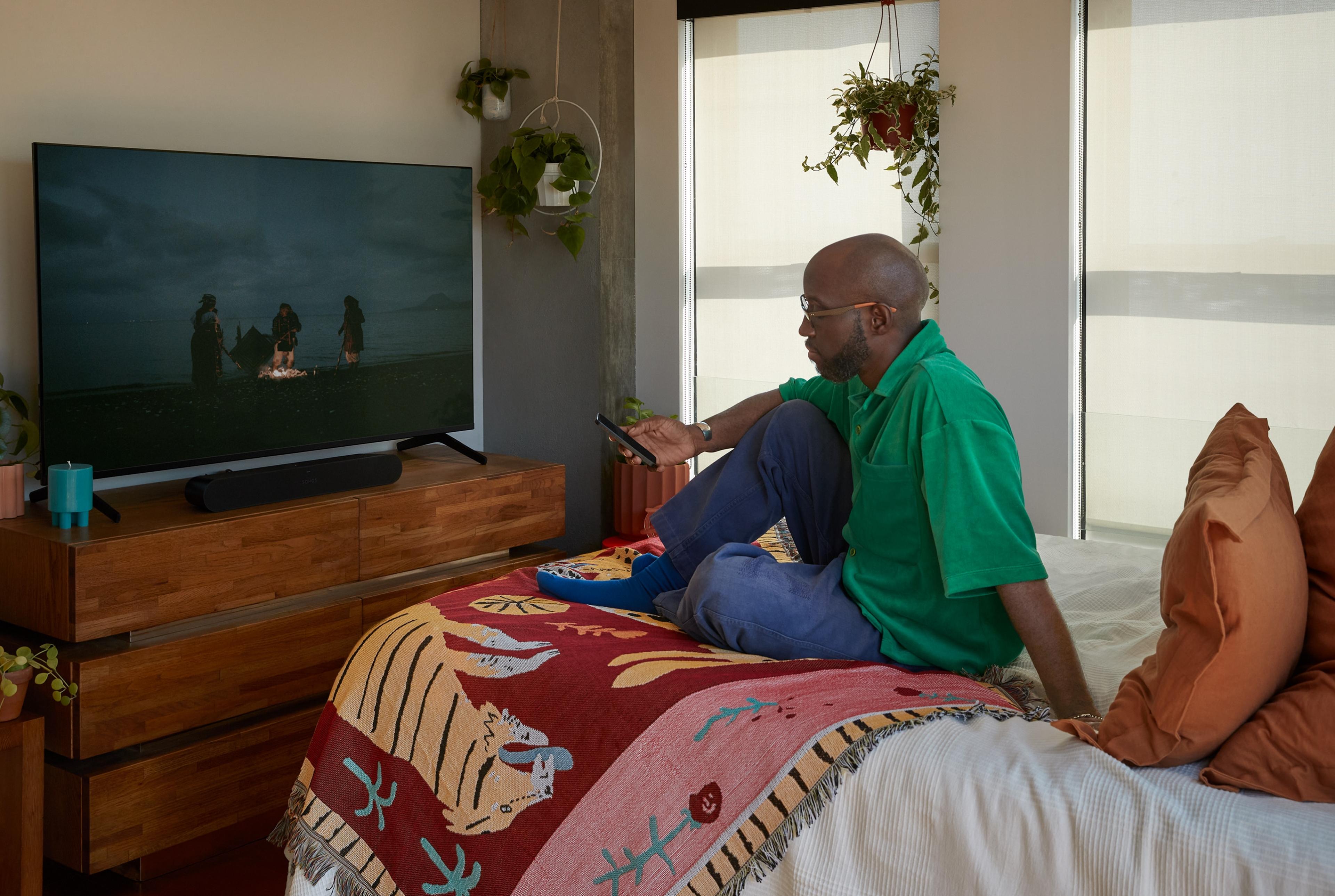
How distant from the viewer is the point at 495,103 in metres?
3.77

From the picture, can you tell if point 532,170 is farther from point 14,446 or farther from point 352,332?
point 14,446

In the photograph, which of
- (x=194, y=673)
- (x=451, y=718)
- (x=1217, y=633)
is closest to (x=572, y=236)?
(x=194, y=673)

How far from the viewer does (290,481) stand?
9.52ft

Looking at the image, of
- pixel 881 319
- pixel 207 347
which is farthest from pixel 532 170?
pixel 881 319

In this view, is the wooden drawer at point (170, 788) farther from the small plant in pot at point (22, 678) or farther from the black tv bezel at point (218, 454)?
the black tv bezel at point (218, 454)

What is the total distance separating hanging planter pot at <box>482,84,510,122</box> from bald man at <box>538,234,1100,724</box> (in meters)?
2.06

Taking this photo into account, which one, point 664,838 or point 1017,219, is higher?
point 1017,219

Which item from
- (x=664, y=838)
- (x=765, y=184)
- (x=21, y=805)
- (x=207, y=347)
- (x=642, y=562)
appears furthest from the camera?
(x=765, y=184)

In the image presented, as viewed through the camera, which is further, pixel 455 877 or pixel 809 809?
pixel 455 877

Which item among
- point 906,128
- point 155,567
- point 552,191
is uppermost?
point 906,128

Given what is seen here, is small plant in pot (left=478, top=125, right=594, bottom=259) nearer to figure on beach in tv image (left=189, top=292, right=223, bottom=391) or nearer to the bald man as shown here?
figure on beach in tv image (left=189, top=292, right=223, bottom=391)

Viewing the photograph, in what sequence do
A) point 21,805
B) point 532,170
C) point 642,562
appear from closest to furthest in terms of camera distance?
point 21,805 → point 642,562 → point 532,170

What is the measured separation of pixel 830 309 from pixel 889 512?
0.39 meters

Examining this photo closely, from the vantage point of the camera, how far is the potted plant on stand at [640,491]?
3.62 m
